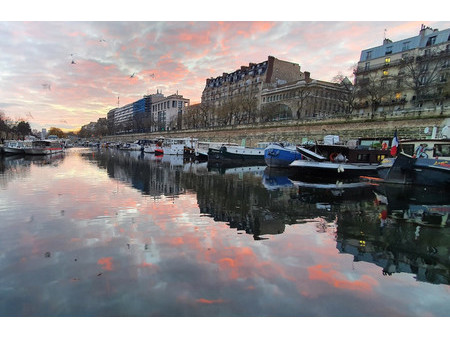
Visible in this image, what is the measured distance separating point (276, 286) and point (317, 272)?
1185 millimetres

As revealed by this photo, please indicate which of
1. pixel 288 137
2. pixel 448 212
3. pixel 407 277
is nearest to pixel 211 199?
pixel 407 277

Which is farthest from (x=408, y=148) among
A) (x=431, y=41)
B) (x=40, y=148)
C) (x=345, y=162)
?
(x=40, y=148)

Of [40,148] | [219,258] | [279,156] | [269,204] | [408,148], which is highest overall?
[408,148]

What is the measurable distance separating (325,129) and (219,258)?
39.5 metres

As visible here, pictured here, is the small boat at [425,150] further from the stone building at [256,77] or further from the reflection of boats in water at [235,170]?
the stone building at [256,77]

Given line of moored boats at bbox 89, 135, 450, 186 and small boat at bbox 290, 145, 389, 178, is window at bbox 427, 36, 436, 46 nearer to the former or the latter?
line of moored boats at bbox 89, 135, 450, 186

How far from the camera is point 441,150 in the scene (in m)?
17.8

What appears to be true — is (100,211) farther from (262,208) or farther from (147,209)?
(262,208)

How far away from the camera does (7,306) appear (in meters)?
4.17

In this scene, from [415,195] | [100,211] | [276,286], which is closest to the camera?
[276,286]

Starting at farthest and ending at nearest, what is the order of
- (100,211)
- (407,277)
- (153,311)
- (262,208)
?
(262,208) → (100,211) → (407,277) → (153,311)

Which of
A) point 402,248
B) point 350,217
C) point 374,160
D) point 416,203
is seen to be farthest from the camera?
point 374,160

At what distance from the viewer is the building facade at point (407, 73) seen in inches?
1863

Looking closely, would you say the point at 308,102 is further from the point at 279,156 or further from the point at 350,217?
the point at 350,217
